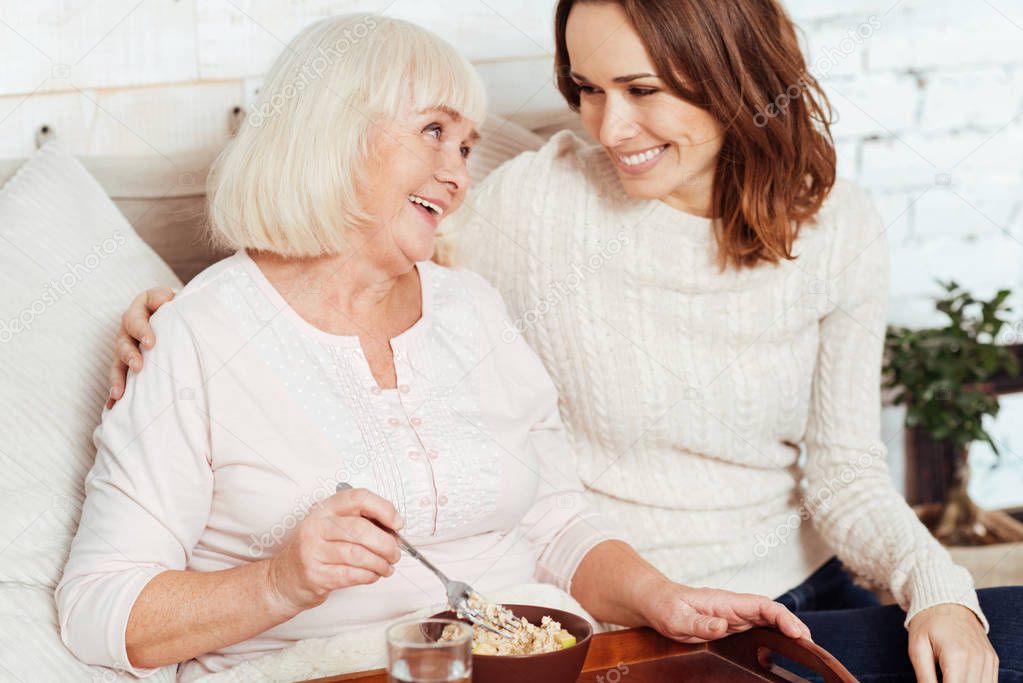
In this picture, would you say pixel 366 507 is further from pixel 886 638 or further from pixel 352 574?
pixel 886 638

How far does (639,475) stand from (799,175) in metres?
0.52

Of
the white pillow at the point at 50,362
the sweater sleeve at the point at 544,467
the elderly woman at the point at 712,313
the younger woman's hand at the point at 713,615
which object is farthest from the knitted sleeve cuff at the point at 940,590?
the white pillow at the point at 50,362

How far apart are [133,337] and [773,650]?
0.79 metres

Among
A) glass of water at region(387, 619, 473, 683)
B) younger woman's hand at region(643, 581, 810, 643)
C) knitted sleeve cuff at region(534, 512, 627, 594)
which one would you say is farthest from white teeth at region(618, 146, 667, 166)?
glass of water at region(387, 619, 473, 683)

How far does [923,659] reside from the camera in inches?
50.4

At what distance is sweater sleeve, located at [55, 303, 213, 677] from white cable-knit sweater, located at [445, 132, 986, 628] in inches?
21.3

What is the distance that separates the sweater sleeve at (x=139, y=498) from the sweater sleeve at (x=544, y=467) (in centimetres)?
44

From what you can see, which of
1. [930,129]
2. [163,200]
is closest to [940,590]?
[163,200]

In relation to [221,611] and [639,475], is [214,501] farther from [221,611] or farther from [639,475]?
[639,475]

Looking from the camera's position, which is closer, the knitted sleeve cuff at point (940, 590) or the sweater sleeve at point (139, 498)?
the sweater sleeve at point (139, 498)

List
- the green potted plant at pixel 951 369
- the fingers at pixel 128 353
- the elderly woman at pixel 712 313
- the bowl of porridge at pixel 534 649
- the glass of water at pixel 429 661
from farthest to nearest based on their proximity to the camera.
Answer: the green potted plant at pixel 951 369 → the elderly woman at pixel 712 313 → the fingers at pixel 128 353 → the bowl of porridge at pixel 534 649 → the glass of water at pixel 429 661

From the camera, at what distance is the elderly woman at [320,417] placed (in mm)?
1100

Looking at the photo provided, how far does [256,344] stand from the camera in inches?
48.9

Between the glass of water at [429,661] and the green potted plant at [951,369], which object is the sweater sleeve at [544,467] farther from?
the green potted plant at [951,369]
